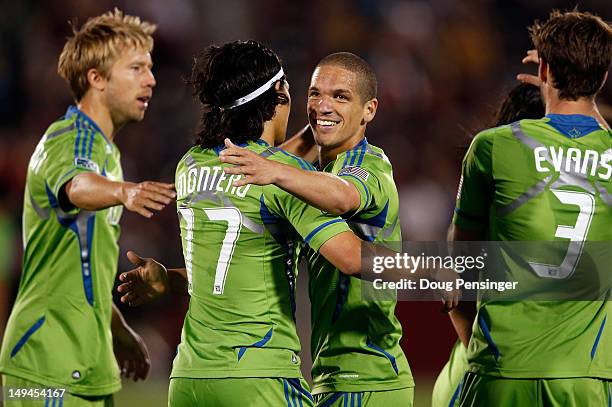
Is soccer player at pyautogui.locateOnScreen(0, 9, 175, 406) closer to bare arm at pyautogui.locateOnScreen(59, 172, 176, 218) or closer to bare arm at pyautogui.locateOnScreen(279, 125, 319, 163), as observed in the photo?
bare arm at pyautogui.locateOnScreen(59, 172, 176, 218)

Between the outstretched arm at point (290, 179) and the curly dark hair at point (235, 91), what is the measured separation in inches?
18.1

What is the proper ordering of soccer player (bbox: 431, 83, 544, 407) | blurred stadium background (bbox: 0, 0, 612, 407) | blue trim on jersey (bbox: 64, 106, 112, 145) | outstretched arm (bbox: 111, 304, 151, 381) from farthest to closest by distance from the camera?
blurred stadium background (bbox: 0, 0, 612, 407) → outstretched arm (bbox: 111, 304, 151, 381) → blue trim on jersey (bbox: 64, 106, 112, 145) → soccer player (bbox: 431, 83, 544, 407)

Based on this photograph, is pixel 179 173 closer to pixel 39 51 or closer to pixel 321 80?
pixel 321 80

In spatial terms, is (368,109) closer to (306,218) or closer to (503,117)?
(503,117)

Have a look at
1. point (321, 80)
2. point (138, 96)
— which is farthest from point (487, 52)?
point (321, 80)

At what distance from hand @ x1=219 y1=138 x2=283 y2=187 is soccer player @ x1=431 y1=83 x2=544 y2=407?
1.85m

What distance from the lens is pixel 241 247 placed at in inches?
156

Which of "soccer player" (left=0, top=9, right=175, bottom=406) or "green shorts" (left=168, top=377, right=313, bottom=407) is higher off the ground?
"soccer player" (left=0, top=9, right=175, bottom=406)

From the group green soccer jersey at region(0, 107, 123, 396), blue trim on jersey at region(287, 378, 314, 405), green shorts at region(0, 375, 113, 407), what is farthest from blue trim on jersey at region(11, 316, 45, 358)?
blue trim on jersey at region(287, 378, 314, 405)

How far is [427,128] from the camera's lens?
12180 mm

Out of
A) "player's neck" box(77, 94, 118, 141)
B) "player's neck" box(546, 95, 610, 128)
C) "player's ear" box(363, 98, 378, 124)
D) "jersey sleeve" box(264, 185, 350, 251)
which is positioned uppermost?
"player's neck" box(77, 94, 118, 141)

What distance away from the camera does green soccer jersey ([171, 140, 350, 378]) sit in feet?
12.7

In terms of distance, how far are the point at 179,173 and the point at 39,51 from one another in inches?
339

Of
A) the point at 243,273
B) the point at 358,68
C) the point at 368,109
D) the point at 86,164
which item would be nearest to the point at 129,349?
the point at 86,164
